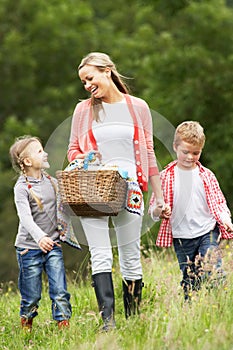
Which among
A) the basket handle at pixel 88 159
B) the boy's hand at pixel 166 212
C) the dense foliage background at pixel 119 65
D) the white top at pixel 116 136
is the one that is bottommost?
the boy's hand at pixel 166 212

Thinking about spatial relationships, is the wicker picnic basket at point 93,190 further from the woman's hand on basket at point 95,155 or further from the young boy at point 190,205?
the young boy at point 190,205

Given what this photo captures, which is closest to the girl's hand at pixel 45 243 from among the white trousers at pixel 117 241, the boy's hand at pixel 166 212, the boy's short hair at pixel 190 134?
the white trousers at pixel 117 241

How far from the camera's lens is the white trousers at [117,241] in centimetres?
466

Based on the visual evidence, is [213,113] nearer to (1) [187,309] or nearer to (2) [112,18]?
(2) [112,18]

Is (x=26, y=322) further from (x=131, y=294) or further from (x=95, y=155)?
(x=95, y=155)

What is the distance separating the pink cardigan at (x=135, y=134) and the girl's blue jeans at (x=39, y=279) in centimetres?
69

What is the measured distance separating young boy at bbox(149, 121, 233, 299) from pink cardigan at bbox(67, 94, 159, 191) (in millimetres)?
248

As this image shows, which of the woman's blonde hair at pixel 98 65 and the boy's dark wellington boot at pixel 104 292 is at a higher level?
the woman's blonde hair at pixel 98 65

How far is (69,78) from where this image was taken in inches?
837

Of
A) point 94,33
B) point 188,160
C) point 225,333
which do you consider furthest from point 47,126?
point 225,333

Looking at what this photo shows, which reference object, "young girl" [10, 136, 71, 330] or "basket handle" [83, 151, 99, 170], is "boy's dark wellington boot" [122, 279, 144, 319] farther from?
"basket handle" [83, 151, 99, 170]

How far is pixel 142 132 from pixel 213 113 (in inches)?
431

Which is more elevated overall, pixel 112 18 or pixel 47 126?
pixel 112 18

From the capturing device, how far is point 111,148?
184 inches
